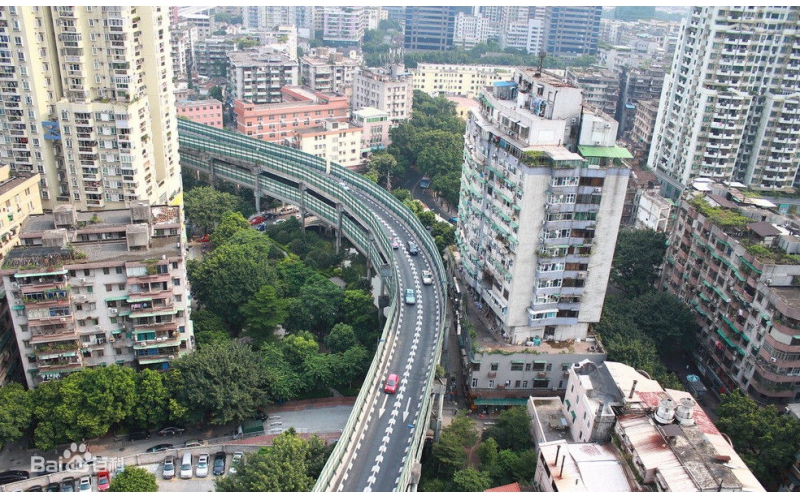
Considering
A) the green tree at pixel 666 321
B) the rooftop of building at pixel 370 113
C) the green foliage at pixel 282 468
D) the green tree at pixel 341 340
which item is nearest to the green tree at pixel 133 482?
the green foliage at pixel 282 468

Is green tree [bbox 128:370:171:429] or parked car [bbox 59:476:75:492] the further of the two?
green tree [bbox 128:370:171:429]

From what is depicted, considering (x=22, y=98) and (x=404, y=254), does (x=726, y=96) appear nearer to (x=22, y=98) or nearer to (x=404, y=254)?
(x=404, y=254)

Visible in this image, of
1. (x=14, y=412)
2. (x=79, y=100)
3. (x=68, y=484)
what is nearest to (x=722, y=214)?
(x=68, y=484)

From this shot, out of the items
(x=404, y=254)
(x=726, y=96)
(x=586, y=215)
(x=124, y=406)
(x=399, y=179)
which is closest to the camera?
(x=124, y=406)

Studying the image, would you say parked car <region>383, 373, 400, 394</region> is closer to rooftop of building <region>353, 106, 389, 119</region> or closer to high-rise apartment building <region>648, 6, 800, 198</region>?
high-rise apartment building <region>648, 6, 800, 198</region>

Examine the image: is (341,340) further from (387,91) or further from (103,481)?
(387,91)

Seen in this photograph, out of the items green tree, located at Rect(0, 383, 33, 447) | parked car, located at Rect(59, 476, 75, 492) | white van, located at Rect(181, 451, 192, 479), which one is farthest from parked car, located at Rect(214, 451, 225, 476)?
green tree, located at Rect(0, 383, 33, 447)

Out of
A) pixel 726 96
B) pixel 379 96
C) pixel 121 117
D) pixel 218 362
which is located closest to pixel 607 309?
pixel 218 362
